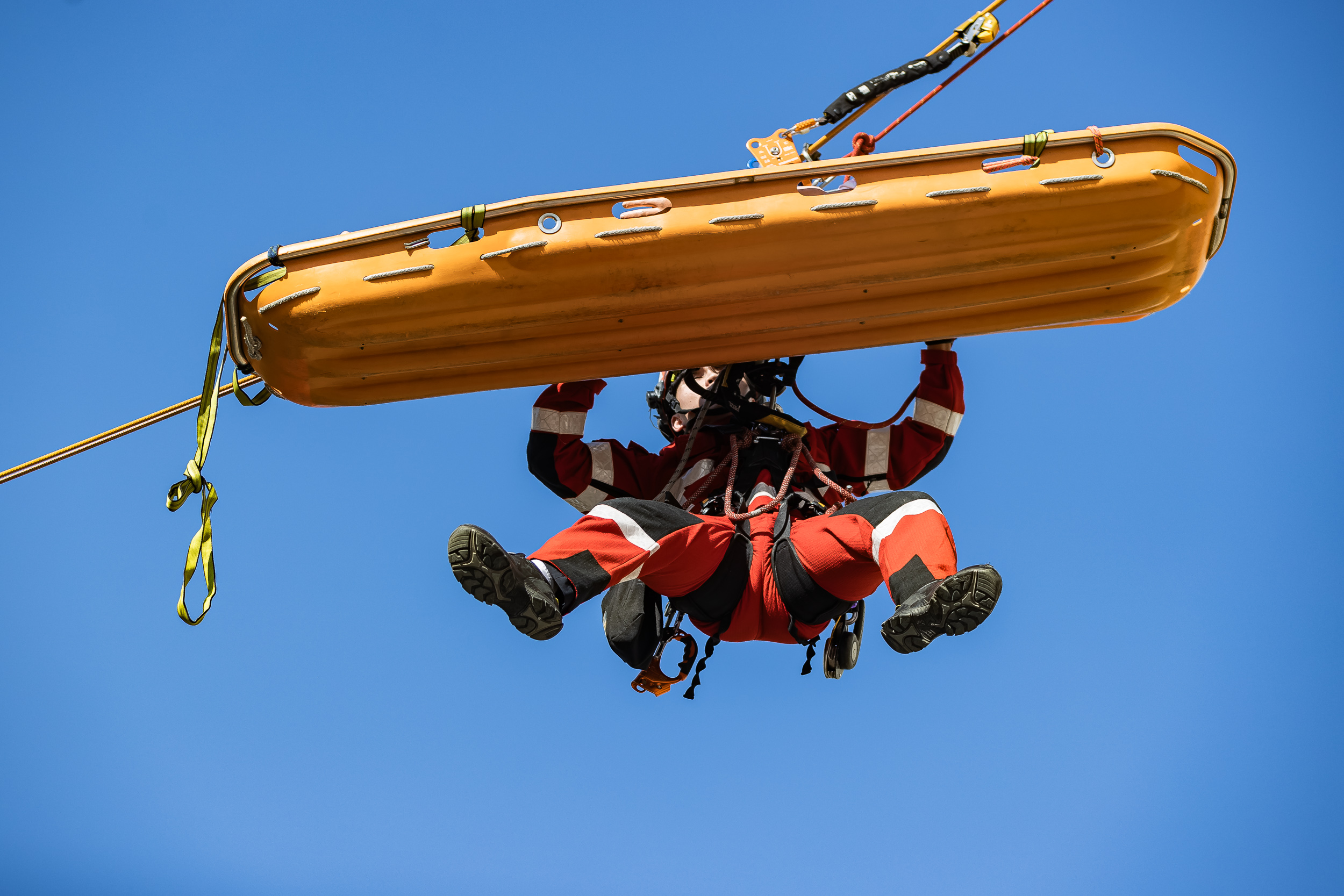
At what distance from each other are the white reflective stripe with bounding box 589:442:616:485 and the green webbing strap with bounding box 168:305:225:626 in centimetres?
140

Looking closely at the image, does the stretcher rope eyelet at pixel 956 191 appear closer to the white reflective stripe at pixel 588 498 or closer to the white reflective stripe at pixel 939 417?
the white reflective stripe at pixel 939 417

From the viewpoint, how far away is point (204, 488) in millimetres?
4496

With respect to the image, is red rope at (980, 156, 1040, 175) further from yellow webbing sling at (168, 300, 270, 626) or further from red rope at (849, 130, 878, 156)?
yellow webbing sling at (168, 300, 270, 626)

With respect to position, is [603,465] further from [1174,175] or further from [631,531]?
[1174,175]

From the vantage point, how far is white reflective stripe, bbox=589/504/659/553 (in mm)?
4582

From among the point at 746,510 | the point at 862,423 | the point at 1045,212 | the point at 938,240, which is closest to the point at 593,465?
the point at 746,510

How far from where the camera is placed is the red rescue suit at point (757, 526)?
446 centimetres

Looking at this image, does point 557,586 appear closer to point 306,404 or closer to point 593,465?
point 593,465

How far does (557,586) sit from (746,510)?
3.16 feet

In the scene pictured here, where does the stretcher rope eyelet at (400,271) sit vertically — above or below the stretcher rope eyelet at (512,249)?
below

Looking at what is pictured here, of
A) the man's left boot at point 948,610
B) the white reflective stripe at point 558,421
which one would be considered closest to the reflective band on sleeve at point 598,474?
the white reflective stripe at point 558,421

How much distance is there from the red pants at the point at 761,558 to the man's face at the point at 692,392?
1.88 ft

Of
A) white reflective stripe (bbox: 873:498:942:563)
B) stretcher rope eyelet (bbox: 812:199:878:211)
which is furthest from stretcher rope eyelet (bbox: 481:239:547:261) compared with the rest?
white reflective stripe (bbox: 873:498:942:563)

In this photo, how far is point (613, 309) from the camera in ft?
14.6
